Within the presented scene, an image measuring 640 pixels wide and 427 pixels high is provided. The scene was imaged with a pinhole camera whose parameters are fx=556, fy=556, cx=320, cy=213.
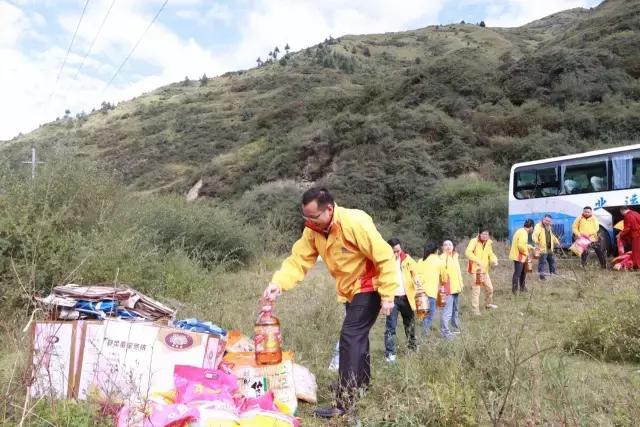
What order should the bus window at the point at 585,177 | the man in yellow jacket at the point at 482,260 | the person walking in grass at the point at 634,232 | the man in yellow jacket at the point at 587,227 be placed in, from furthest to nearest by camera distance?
the bus window at the point at 585,177 → the person walking in grass at the point at 634,232 → the man in yellow jacket at the point at 587,227 → the man in yellow jacket at the point at 482,260

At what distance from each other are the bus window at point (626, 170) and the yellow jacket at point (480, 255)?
6.99m

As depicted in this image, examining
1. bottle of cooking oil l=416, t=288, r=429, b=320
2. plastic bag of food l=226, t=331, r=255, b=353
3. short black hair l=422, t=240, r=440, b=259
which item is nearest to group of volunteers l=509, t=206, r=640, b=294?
short black hair l=422, t=240, r=440, b=259

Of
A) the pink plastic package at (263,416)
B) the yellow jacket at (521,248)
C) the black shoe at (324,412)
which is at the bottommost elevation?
the black shoe at (324,412)

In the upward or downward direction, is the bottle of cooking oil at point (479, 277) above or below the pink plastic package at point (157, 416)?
above

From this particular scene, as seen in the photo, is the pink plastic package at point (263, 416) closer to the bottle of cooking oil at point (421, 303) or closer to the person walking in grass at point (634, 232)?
the bottle of cooking oil at point (421, 303)

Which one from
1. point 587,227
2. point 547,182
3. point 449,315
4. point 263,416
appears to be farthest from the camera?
point 547,182

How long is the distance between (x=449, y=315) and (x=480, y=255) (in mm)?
2280

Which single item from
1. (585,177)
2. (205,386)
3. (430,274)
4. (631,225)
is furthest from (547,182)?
(205,386)

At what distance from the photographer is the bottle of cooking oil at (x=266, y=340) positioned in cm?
463

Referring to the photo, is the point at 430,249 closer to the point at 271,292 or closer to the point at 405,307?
the point at 405,307

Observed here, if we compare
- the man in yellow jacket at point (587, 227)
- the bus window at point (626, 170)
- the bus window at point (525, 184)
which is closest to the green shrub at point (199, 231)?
the man in yellow jacket at point (587, 227)

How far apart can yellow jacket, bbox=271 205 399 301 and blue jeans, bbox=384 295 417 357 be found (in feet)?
6.60

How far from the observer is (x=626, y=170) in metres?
14.7

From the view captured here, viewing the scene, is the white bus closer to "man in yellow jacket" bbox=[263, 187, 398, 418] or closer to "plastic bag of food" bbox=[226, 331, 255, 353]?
"plastic bag of food" bbox=[226, 331, 255, 353]
